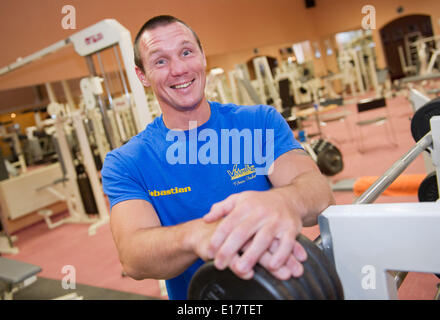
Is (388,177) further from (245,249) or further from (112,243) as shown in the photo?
(112,243)

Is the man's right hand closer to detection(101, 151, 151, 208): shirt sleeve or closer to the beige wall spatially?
detection(101, 151, 151, 208): shirt sleeve

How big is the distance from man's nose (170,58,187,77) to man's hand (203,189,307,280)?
0.63 meters

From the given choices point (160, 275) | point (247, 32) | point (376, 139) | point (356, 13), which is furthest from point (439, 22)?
point (160, 275)

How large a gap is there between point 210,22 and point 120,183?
788 centimetres

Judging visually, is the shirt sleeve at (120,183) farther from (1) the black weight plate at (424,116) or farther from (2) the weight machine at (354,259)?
(1) the black weight plate at (424,116)

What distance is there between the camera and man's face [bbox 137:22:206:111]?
1.18 m

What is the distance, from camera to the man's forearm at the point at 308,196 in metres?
0.81

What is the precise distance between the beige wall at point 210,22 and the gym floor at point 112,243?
8.08 feet

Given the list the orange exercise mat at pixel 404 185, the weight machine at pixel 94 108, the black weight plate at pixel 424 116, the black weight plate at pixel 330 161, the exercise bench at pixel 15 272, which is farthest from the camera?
the black weight plate at pixel 330 161

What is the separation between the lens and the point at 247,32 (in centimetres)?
1048

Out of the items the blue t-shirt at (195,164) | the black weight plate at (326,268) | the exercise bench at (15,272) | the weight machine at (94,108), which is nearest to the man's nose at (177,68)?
the blue t-shirt at (195,164)

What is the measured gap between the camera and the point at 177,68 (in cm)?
120
